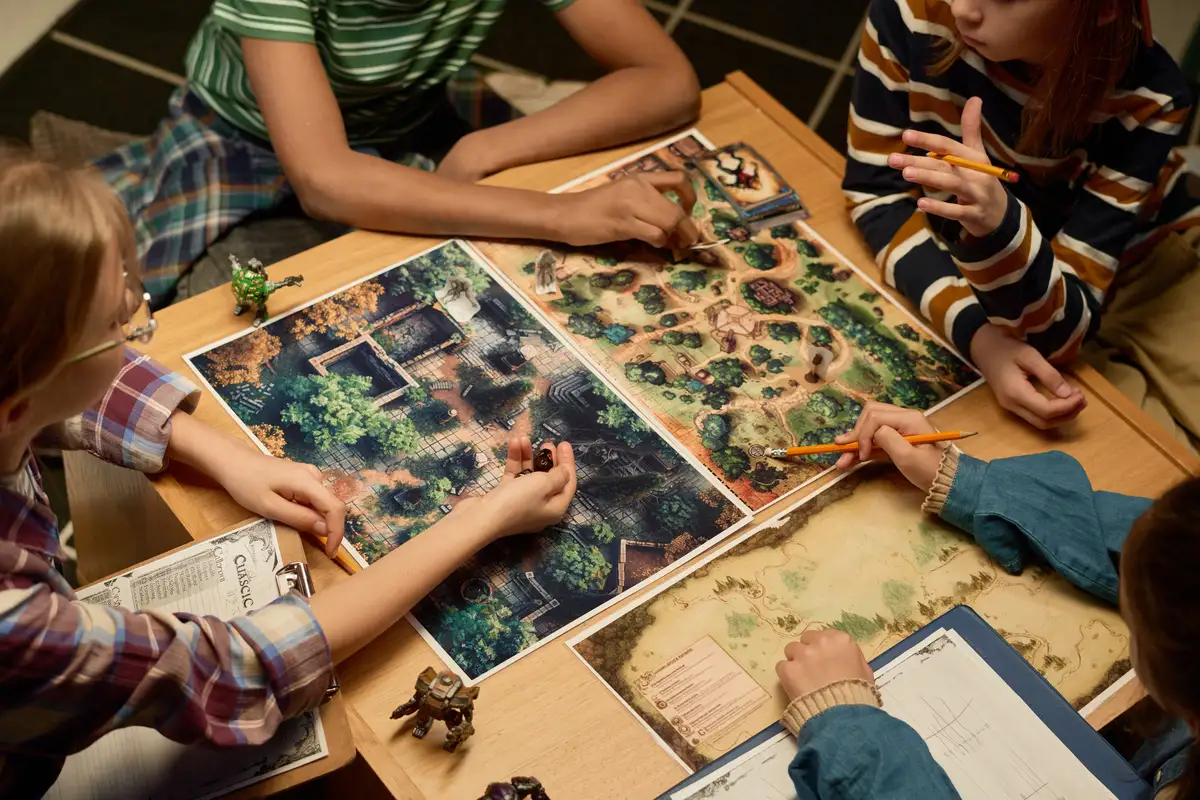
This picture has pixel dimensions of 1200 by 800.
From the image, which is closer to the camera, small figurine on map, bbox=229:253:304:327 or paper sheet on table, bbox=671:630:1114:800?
paper sheet on table, bbox=671:630:1114:800

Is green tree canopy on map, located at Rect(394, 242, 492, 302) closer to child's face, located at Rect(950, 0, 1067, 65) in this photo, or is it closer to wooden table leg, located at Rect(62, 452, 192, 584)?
wooden table leg, located at Rect(62, 452, 192, 584)

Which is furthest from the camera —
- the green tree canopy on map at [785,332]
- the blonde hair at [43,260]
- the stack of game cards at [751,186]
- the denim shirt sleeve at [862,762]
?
the stack of game cards at [751,186]

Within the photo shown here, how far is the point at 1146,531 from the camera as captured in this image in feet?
2.64

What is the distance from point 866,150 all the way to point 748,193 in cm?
14

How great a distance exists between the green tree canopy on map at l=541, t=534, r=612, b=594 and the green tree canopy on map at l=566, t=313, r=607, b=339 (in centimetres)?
24

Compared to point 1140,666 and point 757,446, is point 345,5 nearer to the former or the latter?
point 757,446

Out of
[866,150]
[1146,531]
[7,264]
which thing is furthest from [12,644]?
[866,150]

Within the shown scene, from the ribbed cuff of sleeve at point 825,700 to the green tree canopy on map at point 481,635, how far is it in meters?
0.22

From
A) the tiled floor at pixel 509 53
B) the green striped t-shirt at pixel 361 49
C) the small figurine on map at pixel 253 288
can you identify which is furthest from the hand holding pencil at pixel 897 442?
the tiled floor at pixel 509 53

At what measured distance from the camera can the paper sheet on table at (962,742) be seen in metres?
0.87

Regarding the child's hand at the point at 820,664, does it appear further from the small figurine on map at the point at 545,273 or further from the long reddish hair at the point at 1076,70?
the long reddish hair at the point at 1076,70

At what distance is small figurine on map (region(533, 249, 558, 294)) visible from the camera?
3.90 feet

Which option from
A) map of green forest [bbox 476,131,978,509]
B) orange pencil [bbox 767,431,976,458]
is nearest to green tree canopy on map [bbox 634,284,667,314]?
map of green forest [bbox 476,131,978,509]

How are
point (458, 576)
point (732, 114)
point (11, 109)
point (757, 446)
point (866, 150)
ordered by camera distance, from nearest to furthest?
point (458, 576) < point (757, 446) < point (866, 150) < point (732, 114) < point (11, 109)
